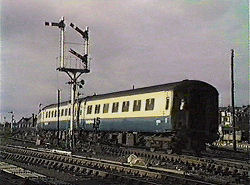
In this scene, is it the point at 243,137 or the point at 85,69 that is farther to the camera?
the point at 243,137

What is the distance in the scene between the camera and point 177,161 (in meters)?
17.0

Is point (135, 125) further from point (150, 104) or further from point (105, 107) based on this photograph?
point (105, 107)

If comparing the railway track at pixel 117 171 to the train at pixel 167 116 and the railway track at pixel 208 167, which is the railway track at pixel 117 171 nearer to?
the railway track at pixel 208 167

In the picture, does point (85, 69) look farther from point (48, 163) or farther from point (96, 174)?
point (96, 174)

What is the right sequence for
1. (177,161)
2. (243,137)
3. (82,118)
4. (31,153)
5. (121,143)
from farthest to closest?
(243,137), (82,118), (121,143), (31,153), (177,161)

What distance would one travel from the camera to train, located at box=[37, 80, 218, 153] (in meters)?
18.8

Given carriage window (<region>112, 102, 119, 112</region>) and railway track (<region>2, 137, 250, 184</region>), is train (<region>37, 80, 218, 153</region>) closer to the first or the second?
carriage window (<region>112, 102, 119, 112</region>)

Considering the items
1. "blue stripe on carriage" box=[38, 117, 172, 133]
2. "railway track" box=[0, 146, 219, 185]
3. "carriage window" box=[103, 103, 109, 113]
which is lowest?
"railway track" box=[0, 146, 219, 185]

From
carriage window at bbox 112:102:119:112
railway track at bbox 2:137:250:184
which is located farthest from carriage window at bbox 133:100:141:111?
railway track at bbox 2:137:250:184

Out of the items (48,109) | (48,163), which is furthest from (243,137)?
(48,163)

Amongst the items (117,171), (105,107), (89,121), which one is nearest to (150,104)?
(105,107)

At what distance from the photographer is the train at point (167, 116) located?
1881 cm

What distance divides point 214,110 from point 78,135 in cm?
1384

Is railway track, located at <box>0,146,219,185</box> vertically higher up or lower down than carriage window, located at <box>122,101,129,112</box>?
lower down
